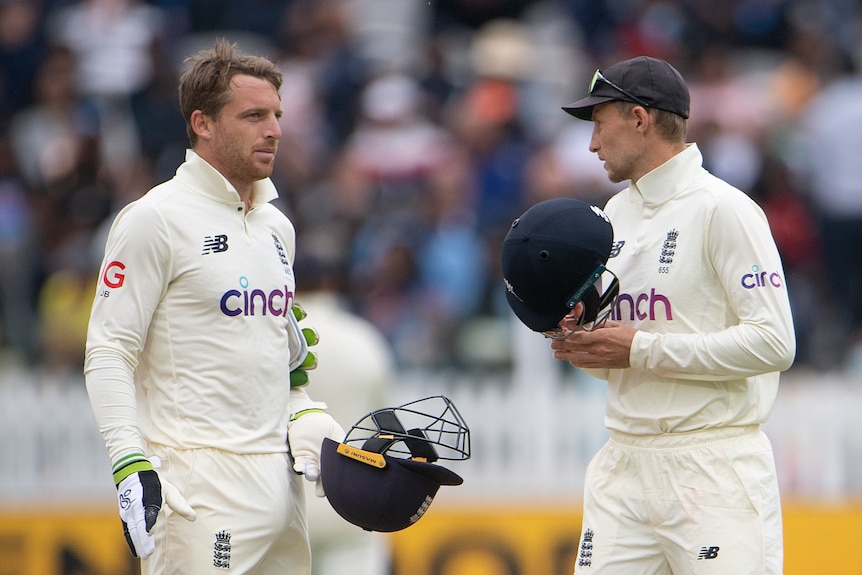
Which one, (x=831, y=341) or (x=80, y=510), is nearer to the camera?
(x=80, y=510)

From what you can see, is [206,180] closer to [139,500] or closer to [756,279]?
[139,500]

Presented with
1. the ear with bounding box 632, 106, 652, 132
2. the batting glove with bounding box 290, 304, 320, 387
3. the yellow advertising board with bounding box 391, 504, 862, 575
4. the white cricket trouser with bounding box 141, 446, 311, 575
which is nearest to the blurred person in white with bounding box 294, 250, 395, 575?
the yellow advertising board with bounding box 391, 504, 862, 575

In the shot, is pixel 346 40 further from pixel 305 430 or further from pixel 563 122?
pixel 305 430

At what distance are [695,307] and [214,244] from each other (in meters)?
1.88

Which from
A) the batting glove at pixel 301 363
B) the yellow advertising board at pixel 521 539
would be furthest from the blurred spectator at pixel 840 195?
the batting glove at pixel 301 363

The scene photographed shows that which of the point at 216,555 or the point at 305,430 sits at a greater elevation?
the point at 305,430

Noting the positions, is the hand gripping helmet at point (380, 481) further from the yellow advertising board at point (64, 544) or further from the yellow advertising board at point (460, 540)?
the yellow advertising board at point (64, 544)

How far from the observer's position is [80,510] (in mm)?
9695

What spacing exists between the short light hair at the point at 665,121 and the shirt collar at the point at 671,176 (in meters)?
0.08

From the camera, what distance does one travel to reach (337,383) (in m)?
7.58

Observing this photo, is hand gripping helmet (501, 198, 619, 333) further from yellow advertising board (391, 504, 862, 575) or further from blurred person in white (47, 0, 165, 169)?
blurred person in white (47, 0, 165, 169)

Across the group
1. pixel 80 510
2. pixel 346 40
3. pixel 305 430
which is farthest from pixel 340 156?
pixel 305 430

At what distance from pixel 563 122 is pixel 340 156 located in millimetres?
2192

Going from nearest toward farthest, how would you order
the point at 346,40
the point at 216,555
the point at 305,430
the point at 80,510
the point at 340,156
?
the point at 216,555 < the point at 305,430 < the point at 80,510 < the point at 340,156 < the point at 346,40
